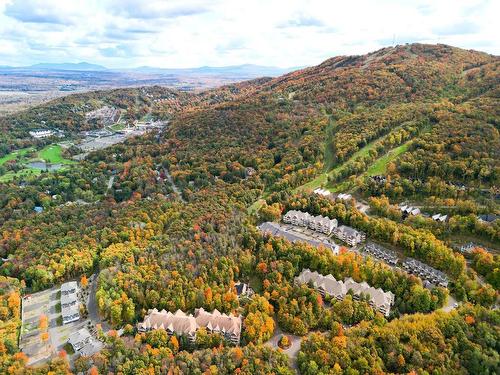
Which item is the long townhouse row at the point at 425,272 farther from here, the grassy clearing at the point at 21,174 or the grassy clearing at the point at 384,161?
the grassy clearing at the point at 21,174

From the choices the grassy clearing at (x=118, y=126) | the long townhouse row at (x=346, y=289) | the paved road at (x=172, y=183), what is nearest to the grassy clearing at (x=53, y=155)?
the grassy clearing at (x=118, y=126)

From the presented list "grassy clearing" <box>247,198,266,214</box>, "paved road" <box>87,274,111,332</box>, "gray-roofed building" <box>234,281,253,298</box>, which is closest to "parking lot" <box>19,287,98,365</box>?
"paved road" <box>87,274,111,332</box>

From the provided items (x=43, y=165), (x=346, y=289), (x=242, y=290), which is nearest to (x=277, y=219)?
(x=242, y=290)

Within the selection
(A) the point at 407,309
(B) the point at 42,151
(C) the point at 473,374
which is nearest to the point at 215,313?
(A) the point at 407,309

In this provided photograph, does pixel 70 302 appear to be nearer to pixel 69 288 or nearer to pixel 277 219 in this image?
pixel 69 288

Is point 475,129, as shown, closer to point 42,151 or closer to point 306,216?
point 306,216

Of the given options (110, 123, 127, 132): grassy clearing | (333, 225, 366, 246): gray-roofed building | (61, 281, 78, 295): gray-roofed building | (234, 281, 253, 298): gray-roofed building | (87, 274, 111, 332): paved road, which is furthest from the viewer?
(110, 123, 127, 132): grassy clearing

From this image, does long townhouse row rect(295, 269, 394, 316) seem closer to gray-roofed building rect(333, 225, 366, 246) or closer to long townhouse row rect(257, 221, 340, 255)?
long townhouse row rect(257, 221, 340, 255)
